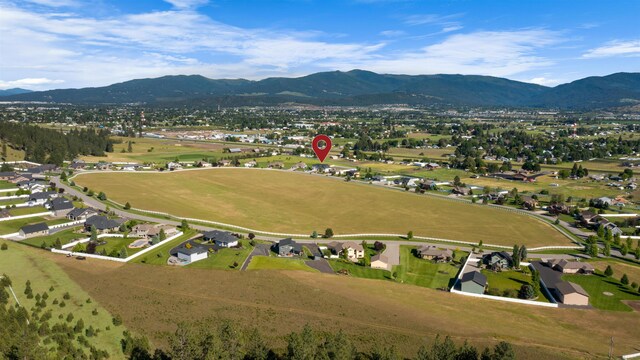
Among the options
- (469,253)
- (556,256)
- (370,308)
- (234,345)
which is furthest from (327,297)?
(556,256)

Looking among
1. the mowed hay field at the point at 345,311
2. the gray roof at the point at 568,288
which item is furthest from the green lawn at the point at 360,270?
the gray roof at the point at 568,288

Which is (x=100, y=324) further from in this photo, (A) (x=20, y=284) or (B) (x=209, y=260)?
(B) (x=209, y=260)

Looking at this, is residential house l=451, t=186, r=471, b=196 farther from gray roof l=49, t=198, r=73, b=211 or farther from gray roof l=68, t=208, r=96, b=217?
gray roof l=49, t=198, r=73, b=211

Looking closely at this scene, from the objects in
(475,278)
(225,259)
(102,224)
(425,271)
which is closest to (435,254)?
(425,271)

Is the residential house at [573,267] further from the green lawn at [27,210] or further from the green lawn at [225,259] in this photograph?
the green lawn at [27,210]

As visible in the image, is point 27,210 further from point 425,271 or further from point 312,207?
point 425,271

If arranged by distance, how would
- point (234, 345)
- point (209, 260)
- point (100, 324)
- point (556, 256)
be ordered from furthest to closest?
1. point (556, 256)
2. point (209, 260)
3. point (100, 324)
4. point (234, 345)
